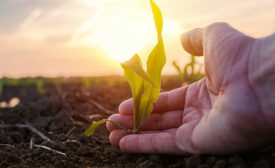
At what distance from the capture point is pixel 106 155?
206 centimetres

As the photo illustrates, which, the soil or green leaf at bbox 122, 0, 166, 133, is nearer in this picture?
the soil

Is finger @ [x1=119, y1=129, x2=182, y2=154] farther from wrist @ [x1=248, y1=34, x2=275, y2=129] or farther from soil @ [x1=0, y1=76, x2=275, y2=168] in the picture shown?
wrist @ [x1=248, y1=34, x2=275, y2=129]

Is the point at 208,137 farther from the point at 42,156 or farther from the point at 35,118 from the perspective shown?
the point at 35,118

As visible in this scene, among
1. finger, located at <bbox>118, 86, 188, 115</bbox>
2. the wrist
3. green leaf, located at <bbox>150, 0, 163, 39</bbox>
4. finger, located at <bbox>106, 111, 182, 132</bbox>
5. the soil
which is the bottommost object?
the soil

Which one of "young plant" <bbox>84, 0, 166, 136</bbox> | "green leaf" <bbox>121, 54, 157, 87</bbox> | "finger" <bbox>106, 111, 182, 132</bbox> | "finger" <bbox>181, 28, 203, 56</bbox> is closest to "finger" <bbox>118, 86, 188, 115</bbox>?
"finger" <bbox>106, 111, 182, 132</bbox>

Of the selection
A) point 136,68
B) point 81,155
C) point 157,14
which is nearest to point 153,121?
point 81,155

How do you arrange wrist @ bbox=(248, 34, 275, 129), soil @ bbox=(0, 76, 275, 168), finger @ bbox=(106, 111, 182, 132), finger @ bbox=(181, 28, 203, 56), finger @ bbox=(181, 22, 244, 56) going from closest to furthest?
wrist @ bbox=(248, 34, 275, 129) < soil @ bbox=(0, 76, 275, 168) < finger @ bbox=(181, 22, 244, 56) < finger @ bbox=(181, 28, 203, 56) < finger @ bbox=(106, 111, 182, 132)

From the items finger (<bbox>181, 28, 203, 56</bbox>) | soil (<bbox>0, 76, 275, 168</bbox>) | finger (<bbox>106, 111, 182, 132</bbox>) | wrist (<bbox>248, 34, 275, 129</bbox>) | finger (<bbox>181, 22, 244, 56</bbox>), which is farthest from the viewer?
finger (<bbox>106, 111, 182, 132</bbox>)

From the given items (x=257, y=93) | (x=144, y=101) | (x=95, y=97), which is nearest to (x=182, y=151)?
(x=144, y=101)

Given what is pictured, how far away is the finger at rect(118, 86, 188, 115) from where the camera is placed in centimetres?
232

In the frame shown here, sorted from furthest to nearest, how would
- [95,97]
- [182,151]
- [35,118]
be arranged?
[95,97]
[35,118]
[182,151]

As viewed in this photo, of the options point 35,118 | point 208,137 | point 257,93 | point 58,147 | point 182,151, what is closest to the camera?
point 257,93

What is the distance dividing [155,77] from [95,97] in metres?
2.90

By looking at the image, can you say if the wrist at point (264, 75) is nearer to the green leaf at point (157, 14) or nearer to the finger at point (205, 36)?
the finger at point (205, 36)
